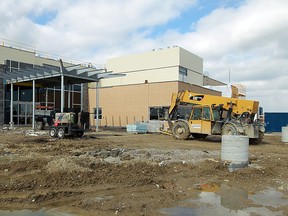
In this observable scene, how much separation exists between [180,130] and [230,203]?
15056 mm

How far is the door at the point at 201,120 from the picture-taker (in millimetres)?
20953

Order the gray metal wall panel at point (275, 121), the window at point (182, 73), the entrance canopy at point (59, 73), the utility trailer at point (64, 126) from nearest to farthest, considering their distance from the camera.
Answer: the utility trailer at point (64, 126)
the entrance canopy at point (59, 73)
the gray metal wall panel at point (275, 121)
the window at point (182, 73)

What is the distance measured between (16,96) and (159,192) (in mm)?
32114

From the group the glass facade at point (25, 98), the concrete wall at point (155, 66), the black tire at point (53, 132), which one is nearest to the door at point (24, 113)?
the glass facade at point (25, 98)

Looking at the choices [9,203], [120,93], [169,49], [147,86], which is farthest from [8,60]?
[9,203]

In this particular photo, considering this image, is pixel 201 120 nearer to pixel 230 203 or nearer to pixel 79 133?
pixel 79 133

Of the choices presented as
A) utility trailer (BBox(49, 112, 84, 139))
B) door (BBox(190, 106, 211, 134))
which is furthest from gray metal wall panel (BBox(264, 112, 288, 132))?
utility trailer (BBox(49, 112, 84, 139))

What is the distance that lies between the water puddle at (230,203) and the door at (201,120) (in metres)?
12.3

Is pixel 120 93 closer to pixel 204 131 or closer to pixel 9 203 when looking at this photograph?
pixel 204 131

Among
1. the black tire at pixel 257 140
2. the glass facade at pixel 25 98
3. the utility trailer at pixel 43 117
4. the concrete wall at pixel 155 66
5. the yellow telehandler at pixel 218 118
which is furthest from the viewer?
the concrete wall at pixel 155 66

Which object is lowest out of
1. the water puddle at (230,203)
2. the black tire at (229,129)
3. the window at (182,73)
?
the water puddle at (230,203)

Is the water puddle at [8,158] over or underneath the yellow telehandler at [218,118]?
underneath

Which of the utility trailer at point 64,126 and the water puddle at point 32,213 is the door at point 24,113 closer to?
the utility trailer at point 64,126

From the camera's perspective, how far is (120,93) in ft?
132
